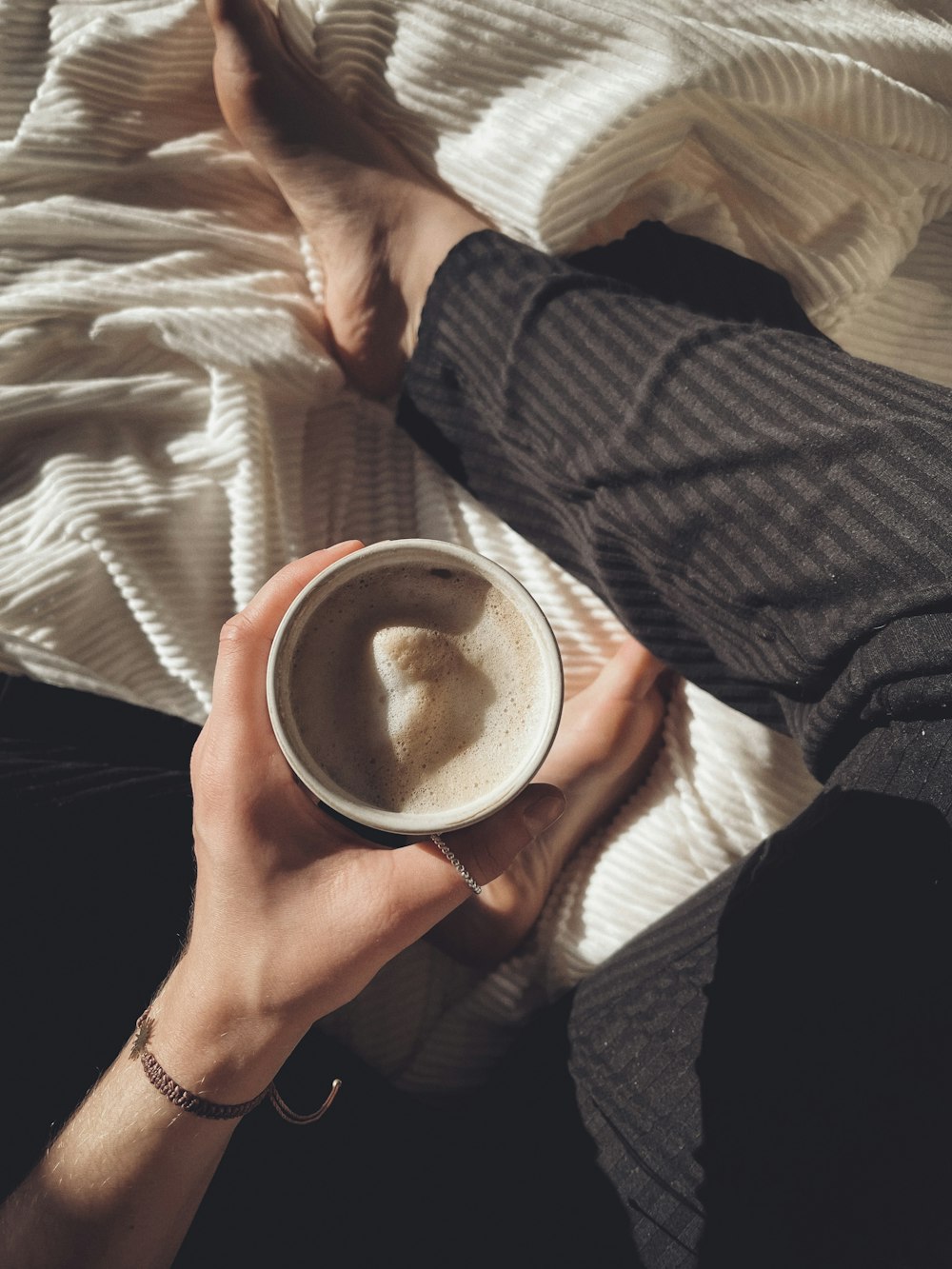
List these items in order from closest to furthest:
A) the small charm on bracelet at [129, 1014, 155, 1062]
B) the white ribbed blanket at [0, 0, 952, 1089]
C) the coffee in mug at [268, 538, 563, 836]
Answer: the coffee in mug at [268, 538, 563, 836]
the small charm on bracelet at [129, 1014, 155, 1062]
the white ribbed blanket at [0, 0, 952, 1089]

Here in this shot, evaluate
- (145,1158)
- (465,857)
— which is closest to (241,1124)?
(145,1158)

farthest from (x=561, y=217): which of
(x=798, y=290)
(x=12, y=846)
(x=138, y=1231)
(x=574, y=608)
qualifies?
(x=138, y=1231)

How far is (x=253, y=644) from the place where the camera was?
59 centimetres

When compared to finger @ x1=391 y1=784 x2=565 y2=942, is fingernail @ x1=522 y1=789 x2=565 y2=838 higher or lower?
higher

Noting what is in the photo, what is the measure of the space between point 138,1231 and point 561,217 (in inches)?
35.7

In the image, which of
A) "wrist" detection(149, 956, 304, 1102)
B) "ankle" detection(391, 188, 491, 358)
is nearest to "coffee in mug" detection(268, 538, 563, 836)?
"wrist" detection(149, 956, 304, 1102)

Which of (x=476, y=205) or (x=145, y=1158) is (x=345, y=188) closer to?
(x=476, y=205)

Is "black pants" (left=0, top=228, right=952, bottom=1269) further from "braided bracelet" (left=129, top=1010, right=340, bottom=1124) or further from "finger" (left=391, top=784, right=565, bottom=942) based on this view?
"finger" (left=391, top=784, right=565, bottom=942)

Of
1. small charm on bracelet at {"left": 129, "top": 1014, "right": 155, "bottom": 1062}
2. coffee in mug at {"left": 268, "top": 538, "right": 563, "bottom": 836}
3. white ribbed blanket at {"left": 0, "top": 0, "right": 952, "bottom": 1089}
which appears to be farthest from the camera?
white ribbed blanket at {"left": 0, "top": 0, "right": 952, "bottom": 1089}

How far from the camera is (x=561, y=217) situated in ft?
2.80

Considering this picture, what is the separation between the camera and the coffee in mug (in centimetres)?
54

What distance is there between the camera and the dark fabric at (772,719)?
608 mm

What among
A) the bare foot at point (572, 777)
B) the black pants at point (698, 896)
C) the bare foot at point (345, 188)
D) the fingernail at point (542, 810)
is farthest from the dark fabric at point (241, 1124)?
the bare foot at point (345, 188)

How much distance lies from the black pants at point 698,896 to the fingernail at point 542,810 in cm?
21
